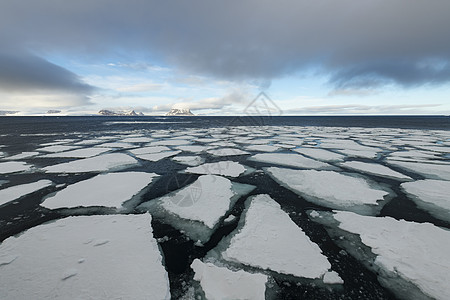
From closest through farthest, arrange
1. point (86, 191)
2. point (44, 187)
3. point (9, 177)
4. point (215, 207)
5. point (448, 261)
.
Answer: point (448, 261), point (215, 207), point (86, 191), point (44, 187), point (9, 177)

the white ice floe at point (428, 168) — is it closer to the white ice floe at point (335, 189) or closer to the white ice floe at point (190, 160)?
the white ice floe at point (335, 189)

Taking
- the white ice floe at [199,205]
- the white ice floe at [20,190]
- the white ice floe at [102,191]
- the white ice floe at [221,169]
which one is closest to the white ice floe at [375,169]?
the white ice floe at [221,169]

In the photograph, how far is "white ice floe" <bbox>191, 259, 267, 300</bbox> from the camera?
5.74ft

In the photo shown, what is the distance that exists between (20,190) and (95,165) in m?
2.01

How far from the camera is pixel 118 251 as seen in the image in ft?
7.49

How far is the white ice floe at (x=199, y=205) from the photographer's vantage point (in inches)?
113

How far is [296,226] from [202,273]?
1469 mm

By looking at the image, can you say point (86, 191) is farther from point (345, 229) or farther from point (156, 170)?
point (345, 229)

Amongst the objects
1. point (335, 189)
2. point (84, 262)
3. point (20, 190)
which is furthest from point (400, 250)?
point (20, 190)

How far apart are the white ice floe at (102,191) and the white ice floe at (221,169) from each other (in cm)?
118

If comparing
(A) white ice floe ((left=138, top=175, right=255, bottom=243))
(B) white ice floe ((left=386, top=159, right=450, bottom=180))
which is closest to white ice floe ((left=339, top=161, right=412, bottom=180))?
(B) white ice floe ((left=386, top=159, right=450, bottom=180))

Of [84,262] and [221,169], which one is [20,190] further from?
[221,169]

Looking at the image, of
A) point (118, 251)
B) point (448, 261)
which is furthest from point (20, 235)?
point (448, 261)

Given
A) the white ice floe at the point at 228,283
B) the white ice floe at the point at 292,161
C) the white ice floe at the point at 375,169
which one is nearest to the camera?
the white ice floe at the point at 228,283
